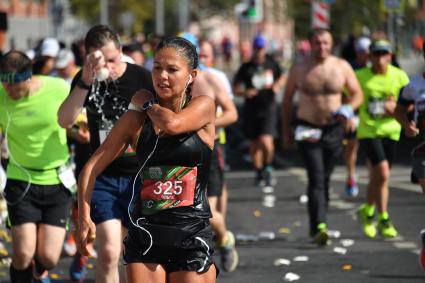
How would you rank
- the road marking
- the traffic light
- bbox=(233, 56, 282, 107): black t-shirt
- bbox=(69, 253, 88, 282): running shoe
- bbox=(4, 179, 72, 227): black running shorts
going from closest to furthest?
bbox=(4, 179, 72, 227): black running shorts < bbox=(69, 253, 88, 282): running shoe < the road marking < bbox=(233, 56, 282, 107): black t-shirt < the traffic light

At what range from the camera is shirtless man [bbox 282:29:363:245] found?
11938mm

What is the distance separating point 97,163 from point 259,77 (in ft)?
42.2

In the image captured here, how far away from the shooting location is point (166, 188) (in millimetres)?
5871

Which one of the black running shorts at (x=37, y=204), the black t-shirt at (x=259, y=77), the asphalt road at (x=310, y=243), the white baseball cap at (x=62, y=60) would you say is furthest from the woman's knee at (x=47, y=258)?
the black t-shirt at (x=259, y=77)

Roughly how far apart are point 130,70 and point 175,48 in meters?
2.09

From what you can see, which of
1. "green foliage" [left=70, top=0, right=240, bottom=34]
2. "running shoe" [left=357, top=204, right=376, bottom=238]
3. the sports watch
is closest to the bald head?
"running shoe" [left=357, top=204, right=376, bottom=238]

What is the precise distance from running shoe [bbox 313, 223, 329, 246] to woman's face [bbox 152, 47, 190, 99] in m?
5.92

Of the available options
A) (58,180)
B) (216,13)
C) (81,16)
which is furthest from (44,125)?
(216,13)

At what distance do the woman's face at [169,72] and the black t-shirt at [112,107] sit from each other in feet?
6.33

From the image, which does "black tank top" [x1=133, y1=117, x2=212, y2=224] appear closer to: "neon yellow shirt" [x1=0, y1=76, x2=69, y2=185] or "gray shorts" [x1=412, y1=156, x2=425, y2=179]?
"neon yellow shirt" [x1=0, y1=76, x2=69, y2=185]

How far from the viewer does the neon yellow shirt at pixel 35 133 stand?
838 centimetres

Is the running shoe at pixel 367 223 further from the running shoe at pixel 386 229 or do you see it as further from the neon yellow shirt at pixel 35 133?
the neon yellow shirt at pixel 35 133

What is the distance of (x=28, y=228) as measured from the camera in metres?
8.34

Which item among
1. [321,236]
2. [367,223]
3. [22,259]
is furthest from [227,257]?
[367,223]
